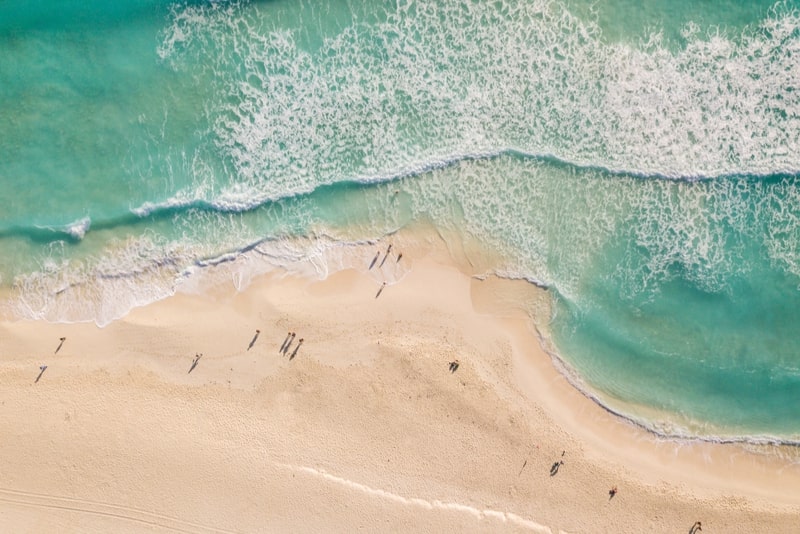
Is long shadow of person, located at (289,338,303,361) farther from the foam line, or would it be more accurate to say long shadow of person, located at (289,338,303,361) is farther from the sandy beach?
the foam line

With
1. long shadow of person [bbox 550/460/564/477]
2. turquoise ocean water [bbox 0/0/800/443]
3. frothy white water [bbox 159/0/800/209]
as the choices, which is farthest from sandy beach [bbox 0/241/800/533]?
frothy white water [bbox 159/0/800/209]

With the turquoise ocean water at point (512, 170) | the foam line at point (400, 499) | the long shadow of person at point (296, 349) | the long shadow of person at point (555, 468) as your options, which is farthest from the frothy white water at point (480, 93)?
the long shadow of person at point (555, 468)

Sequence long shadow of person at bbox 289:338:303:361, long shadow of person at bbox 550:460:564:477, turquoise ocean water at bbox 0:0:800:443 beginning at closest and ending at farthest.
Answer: long shadow of person at bbox 550:460:564:477
long shadow of person at bbox 289:338:303:361
turquoise ocean water at bbox 0:0:800:443

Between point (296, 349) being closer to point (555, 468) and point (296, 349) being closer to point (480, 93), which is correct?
point (555, 468)

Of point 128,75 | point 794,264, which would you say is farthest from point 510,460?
point 128,75

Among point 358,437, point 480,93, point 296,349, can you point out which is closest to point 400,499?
point 358,437

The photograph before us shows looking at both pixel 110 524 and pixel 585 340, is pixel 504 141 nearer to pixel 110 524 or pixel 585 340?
pixel 585 340

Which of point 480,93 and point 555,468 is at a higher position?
point 480,93
